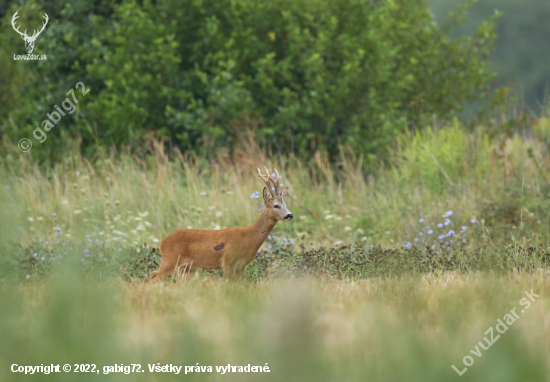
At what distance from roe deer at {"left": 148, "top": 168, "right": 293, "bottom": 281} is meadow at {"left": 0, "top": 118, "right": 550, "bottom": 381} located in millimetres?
137

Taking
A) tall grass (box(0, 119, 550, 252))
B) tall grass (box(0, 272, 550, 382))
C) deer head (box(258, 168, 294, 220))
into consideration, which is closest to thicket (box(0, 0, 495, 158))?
tall grass (box(0, 119, 550, 252))

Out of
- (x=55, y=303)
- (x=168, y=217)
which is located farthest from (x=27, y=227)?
(x=55, y=303)

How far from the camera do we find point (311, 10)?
10852 mm

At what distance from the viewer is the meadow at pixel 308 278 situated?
1824mm

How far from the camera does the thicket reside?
34.9ft

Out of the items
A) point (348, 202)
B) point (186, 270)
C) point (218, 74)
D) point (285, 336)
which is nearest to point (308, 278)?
point (186, 270)

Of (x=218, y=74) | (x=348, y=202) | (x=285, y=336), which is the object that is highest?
(x=218, y=74)

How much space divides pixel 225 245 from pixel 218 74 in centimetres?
648

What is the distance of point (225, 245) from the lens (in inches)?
186

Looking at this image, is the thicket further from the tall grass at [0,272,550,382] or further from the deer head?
the tall grass at [0,272,550,382]

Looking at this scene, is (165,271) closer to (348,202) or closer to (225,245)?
(225,245)

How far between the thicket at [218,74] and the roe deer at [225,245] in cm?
568

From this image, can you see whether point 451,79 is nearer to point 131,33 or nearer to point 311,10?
point 311,10

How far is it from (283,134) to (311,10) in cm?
197
